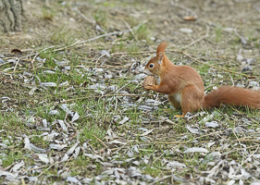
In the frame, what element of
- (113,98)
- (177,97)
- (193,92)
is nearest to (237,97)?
(193,92)

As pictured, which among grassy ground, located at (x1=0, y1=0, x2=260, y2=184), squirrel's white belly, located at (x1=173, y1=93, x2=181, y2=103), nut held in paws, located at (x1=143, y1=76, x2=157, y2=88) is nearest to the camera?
grassy ground, located at (x1=0, y1=0, x2=260, y2=184)

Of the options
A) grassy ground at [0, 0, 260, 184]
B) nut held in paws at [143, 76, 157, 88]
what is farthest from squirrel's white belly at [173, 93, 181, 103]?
nut held in paws at [143, 76, 157, 88]

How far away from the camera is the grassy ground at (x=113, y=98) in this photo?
8.07 feet

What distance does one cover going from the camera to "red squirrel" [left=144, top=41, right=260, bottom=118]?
2.96 m

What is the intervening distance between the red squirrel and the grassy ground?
98 mm

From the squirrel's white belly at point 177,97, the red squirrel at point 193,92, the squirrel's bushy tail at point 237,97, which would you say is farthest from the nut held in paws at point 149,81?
the squirrel's bushy tail at point 237,97

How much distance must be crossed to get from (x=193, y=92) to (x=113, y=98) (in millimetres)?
726

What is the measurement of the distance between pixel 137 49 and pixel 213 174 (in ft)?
6.82

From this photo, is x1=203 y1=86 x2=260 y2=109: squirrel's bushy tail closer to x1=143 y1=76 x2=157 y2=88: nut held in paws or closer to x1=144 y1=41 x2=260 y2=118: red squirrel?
x1=144 y1=41 x2=260 y2=118: red squirrel

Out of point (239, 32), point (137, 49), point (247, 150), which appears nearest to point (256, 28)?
point (239, 32)

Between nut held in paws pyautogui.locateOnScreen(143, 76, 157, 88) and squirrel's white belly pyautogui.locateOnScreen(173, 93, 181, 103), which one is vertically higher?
nut held in paws pyautogui.locateOnScreen(143, 76, 157, 88)

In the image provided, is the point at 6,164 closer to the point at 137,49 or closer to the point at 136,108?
the point at 136,108

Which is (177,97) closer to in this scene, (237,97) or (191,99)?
(191,99)

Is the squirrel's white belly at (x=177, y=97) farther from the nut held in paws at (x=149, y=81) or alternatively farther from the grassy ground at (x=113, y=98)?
the nut held in paws at (x=149, y=81)
